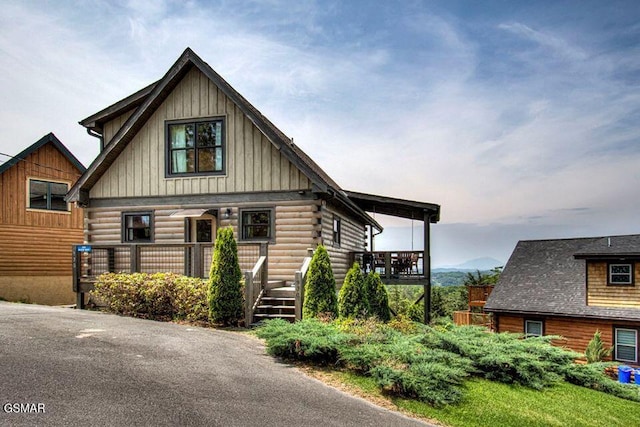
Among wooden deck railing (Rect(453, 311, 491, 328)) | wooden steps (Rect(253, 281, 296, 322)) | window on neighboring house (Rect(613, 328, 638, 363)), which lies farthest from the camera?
wooden deck railing (Rect(453, 311, 491, 328))

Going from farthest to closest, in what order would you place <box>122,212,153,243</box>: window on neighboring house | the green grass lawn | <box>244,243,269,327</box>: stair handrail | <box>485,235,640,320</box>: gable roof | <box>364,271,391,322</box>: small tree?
<box>485,235,640,320</box>: gable roof < <box>122,212,153,243</box>: window on neighboring house < <box>364,271,391,322</box>: small tree < <box>244,243,269,327</box>: stair handrail < the green grass lawn

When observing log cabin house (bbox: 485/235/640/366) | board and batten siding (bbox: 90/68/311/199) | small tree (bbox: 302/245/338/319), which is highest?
board and batten siding (bbox: 90/68/311/199)

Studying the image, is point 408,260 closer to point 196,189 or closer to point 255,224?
point 255,224

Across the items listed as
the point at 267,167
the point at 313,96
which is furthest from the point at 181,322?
the point at 313,96

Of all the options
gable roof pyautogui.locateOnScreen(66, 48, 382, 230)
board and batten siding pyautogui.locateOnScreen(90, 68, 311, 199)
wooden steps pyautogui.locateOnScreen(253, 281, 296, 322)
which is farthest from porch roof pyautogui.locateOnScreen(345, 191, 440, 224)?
wooden steps pyautogui.locateOnScreen(253, 281, 296, 322)

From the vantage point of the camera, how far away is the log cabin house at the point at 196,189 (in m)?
15.3

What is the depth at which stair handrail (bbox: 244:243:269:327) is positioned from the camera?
12.1 metres

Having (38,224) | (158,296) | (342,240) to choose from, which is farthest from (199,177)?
(38,224)

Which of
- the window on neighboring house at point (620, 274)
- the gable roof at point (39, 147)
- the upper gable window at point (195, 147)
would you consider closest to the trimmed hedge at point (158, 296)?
the upper gable window at point (195, 147)

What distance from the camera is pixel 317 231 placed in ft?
50.2

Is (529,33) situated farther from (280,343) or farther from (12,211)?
(12,211)

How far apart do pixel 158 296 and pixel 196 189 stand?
4.76 m

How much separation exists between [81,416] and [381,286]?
10.9 m

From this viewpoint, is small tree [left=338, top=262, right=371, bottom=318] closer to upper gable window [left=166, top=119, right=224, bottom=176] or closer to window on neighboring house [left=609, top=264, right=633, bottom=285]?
upper gable window [left=166, top=119, right=224, bottom=176]
